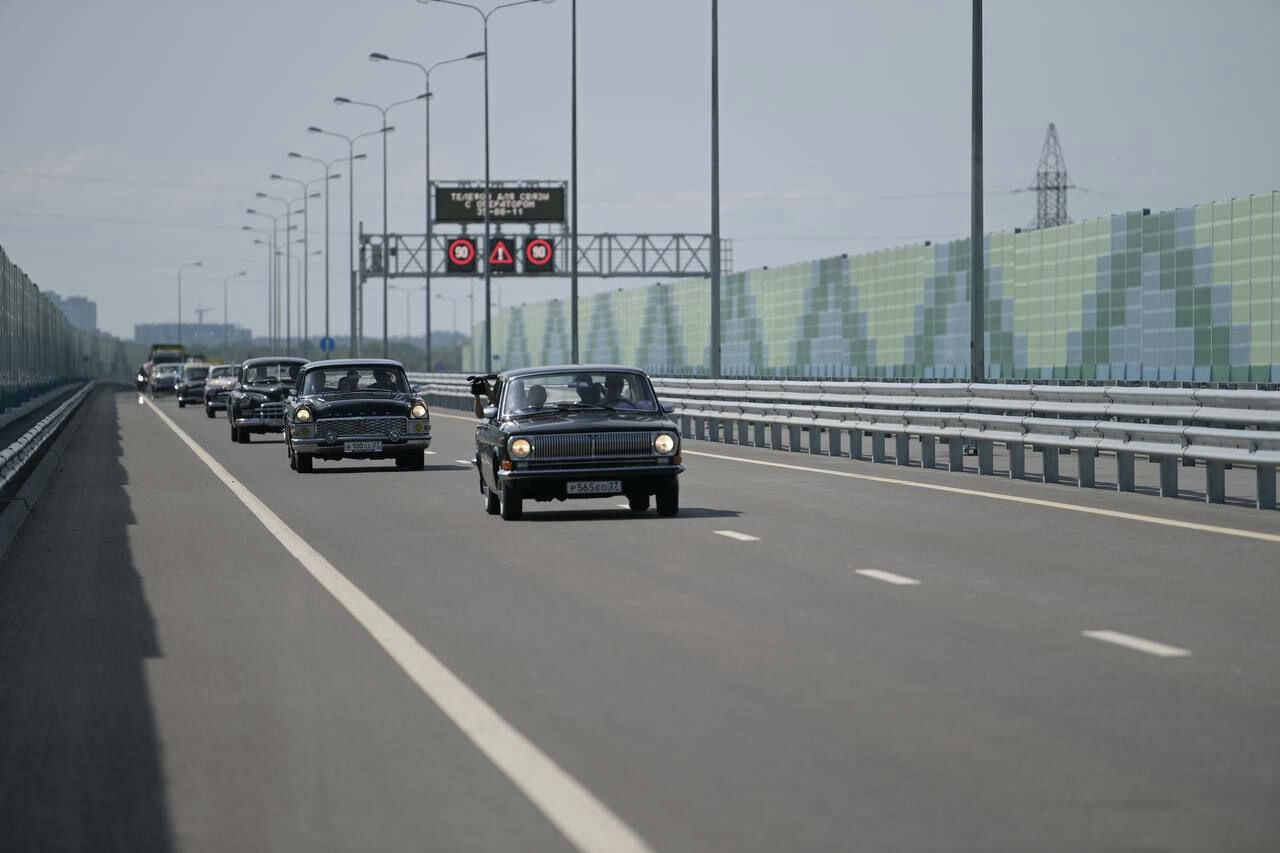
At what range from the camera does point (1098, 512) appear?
19.6m

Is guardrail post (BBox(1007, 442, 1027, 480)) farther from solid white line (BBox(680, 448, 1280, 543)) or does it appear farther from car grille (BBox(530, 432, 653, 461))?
car grille (BBox(530, 432, 653, 461))

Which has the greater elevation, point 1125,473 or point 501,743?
point 1125,473

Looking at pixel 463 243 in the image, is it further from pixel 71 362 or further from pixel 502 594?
pixel 502 594

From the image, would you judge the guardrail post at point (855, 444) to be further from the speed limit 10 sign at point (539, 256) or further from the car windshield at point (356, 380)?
the speed limit 10 sign at point (539, 256)

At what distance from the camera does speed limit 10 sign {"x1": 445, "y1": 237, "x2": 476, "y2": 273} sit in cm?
8812

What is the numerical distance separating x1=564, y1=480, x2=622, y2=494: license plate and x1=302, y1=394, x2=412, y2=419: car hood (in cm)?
981

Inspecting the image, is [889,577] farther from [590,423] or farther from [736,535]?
[590,423]

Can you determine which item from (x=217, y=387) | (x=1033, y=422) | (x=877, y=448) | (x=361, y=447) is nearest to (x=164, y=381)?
(x=217, y=387)

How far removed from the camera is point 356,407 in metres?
29.1

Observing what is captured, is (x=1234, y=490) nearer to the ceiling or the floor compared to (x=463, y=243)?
nearer to the floor

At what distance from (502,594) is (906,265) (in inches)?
2328

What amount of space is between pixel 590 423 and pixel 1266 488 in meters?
5.98

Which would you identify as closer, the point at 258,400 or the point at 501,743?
the point at 501,743

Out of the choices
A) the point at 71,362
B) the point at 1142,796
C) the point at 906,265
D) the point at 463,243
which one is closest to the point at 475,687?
the point at 1142,796
